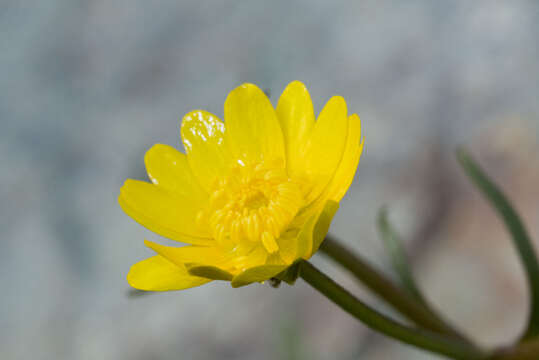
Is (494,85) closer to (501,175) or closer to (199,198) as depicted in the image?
(501,175)

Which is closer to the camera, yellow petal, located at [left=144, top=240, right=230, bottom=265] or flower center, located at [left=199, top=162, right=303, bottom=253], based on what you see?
yellow petal, located at [left=144, top=240, right=230, bottom=265]

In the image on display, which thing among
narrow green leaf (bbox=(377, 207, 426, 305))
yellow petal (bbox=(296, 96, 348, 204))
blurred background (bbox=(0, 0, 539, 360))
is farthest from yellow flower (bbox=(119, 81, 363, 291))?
blurred background (bbox=(0, 0, 539, 360))

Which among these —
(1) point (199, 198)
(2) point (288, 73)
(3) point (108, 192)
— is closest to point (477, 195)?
(2) point (288, 73)

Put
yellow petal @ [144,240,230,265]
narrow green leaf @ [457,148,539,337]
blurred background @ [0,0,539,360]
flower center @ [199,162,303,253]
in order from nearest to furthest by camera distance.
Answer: yellow petal @ [144,240,230,265]
flower center @ [199,162,303,253]
narrow green leaf @ [457,148,539,337]
blurred background @ [0,0,539,360]

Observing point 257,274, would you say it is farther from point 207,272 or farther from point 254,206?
point 254,206

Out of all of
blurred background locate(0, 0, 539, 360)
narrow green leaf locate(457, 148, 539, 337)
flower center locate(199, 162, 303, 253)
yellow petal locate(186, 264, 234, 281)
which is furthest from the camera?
blurred background locate(0, 0, 539, 360)

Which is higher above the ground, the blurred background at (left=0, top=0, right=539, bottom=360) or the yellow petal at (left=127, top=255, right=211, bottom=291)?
the yellow petal at (left=127, top=255, right=211, bottom=291)

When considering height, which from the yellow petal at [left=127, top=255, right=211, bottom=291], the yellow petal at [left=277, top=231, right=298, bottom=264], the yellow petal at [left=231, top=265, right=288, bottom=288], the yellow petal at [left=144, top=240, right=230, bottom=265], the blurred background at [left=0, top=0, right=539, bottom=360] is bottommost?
the blurred background at [left=0, top=0, right=539, bottom=360]

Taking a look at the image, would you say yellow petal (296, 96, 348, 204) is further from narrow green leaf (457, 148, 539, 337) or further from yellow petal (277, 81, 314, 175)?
narrow green leaf (457, 148, 539, 337)

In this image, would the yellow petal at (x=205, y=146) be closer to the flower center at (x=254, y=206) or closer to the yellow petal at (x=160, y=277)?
the flower center at (x=254, y=206)
